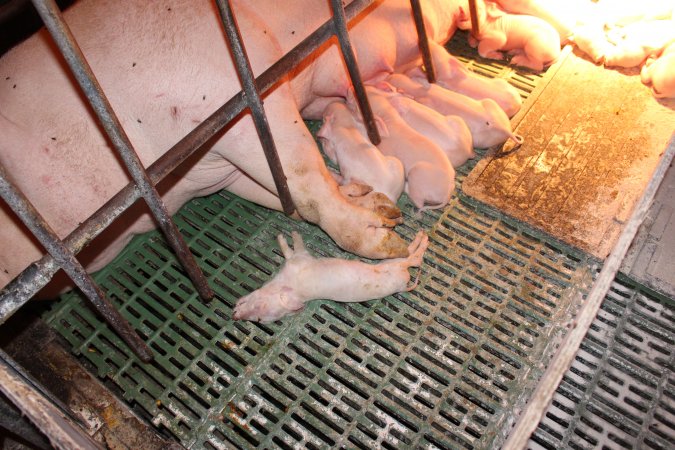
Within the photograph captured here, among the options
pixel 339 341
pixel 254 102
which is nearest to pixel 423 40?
pixel 254 102

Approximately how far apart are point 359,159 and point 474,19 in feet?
4.10

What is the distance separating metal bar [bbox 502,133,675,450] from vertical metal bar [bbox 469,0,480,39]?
1413 millimetres

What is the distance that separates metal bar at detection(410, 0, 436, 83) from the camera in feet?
8.59

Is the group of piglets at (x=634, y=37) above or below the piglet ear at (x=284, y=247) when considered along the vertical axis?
above

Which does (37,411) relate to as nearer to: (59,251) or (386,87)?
(59,251)

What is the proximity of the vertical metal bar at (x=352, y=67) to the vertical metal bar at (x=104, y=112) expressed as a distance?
101 cm

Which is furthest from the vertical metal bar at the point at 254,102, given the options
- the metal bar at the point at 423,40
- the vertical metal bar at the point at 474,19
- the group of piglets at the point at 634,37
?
the group of piglets at the point at 634,37

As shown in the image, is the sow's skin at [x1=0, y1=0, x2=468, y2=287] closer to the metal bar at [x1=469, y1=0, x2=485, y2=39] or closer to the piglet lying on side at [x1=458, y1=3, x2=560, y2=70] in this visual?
the metal bar at [x1=469, y1=0, x2=485, y2=39]

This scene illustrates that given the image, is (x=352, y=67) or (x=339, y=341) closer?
(x=339, y=341)

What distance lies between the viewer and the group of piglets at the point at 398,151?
2205mm

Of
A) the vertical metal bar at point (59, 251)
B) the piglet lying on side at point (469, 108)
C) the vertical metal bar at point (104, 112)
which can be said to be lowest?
the vertical metal bar at point (59, 251)

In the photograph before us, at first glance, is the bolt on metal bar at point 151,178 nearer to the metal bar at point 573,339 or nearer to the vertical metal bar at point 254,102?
the vertical metal bar at point 254,102

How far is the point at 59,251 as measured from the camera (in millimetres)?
1515

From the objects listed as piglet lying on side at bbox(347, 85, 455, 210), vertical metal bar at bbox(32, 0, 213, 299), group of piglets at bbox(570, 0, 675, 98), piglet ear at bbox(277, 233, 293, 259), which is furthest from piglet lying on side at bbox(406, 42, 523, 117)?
vertical metal bar at bbox(32, 0, 213, 299)
